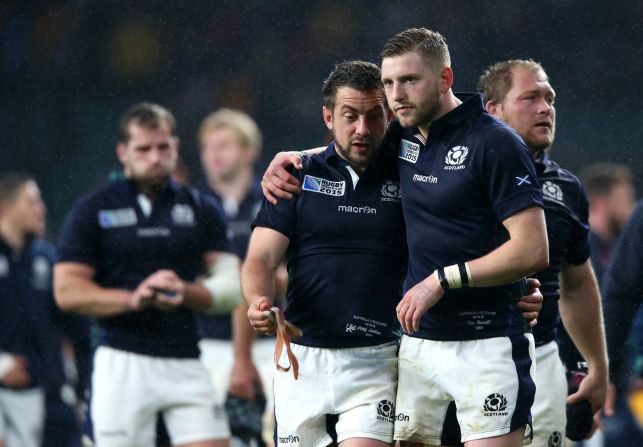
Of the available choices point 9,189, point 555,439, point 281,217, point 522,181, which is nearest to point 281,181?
point 281,217

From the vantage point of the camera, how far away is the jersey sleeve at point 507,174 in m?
3.62

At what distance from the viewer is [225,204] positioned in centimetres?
859

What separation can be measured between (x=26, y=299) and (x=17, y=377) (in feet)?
2.14

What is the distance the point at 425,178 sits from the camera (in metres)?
3.87

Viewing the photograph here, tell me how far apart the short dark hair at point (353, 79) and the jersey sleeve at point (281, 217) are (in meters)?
0.42

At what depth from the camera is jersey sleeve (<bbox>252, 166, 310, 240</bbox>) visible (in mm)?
4137

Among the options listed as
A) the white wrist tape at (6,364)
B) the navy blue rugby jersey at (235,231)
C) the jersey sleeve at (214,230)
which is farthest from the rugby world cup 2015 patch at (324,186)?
the white wrist tape at (6,364)

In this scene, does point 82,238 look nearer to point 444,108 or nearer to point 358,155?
point 358,155

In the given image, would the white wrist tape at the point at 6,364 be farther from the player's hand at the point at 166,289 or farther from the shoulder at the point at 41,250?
the player's hand at the point at 166,289

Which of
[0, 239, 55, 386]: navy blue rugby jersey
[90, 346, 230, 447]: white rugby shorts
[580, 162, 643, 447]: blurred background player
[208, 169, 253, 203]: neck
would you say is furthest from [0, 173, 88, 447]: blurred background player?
[580, 162, 643, 447]: blurred background player

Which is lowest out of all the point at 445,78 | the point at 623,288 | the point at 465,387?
the point at 465,387

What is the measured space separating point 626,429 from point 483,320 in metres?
5.23

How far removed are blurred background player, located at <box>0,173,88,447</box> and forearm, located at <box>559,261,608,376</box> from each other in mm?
4326

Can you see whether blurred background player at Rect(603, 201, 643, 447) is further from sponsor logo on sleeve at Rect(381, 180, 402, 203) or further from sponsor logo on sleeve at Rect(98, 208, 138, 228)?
sponsor logo on sleeve at Rect(98, 208, 138, 228)
